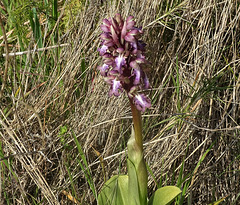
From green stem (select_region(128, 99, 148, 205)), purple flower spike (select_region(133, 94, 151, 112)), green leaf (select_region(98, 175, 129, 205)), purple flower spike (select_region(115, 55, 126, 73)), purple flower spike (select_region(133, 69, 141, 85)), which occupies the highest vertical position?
purple flower spike (select_region(115, 55, 126, 73))

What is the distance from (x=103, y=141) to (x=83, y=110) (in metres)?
0.25

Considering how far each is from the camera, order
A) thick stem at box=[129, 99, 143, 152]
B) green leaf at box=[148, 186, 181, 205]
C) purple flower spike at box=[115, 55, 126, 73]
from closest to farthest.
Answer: purple flower spike at box=[115, 55, 126, 73]
thick stem at box=[129, 99, 143, 152]
green leaf at box=[148, 186, 181, 205]

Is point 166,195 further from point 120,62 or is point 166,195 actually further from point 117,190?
point 120,62

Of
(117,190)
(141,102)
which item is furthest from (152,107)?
(141,102)

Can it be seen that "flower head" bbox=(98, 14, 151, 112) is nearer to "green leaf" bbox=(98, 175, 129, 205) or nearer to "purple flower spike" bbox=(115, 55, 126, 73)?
"purple flower spike" bbox=(115, 55, 126, 73)

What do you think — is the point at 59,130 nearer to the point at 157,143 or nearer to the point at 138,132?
the point at 157,143

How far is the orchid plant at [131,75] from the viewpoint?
53.0 inches

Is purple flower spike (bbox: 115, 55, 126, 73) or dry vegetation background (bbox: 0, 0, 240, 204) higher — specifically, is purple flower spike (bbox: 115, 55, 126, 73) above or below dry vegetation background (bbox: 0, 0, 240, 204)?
above

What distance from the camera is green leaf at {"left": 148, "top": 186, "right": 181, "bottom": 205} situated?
1585 millimetres

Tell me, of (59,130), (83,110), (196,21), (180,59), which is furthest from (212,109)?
(59,130)

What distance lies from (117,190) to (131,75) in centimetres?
63

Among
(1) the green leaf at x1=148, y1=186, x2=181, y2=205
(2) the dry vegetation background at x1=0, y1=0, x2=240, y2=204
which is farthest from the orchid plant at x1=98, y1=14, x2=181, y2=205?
(2) the dry vegetation background at x1=0, y1=0, x2=240, y2=204

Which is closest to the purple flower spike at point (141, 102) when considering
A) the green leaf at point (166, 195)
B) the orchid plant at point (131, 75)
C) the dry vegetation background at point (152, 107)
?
the orchid plant at point (131, 75)

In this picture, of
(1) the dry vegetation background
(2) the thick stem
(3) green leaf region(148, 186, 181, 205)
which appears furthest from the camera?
(1) the dry vegetation background
